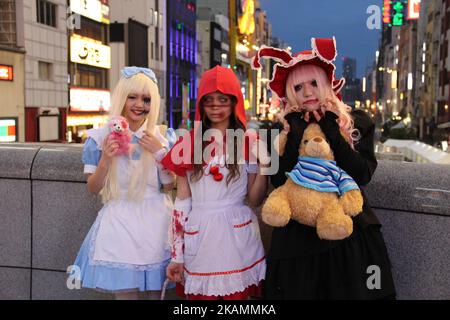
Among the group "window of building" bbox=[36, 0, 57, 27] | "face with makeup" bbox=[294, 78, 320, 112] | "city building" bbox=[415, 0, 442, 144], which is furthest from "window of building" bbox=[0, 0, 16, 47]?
"city building" bbox=[415, 0, 442, 144]

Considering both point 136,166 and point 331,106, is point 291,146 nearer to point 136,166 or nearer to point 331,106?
point 331,106

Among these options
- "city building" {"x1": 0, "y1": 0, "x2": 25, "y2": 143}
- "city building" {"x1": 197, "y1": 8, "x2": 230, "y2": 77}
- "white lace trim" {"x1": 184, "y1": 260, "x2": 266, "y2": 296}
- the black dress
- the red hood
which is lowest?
"white lace trim" {"x1": 184, "y1": 260, "x2": 266, "y2": 296}

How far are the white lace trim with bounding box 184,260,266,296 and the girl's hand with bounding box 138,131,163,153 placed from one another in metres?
0.79

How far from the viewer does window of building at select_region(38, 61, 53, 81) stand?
25234 mm

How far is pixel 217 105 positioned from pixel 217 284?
3.35ft

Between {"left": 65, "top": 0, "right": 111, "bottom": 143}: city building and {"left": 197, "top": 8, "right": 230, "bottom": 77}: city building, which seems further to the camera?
{"left": 197, "top": 8, "right": 230, "bottom": 77}: city building

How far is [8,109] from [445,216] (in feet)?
72.5

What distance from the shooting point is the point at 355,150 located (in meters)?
2.58

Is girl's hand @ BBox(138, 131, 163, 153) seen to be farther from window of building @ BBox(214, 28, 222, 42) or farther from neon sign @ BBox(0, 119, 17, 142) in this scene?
window of building @ BBox(214, 28, 222, 42)

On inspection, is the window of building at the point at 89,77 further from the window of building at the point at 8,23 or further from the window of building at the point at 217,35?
the window of building at the point at 217,35

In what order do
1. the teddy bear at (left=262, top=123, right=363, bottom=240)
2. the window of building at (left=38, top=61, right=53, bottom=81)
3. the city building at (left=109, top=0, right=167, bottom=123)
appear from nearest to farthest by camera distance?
the teddy bear at (left=262, top=123, right=363, bottom=240) < the window of building at (left=38, top=61, right=53, bottom=81) < the city building at (left=109, top=0, right=167, bottom=123)

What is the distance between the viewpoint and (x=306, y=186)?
2480mm

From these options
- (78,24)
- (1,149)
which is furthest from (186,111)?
(1,149)
